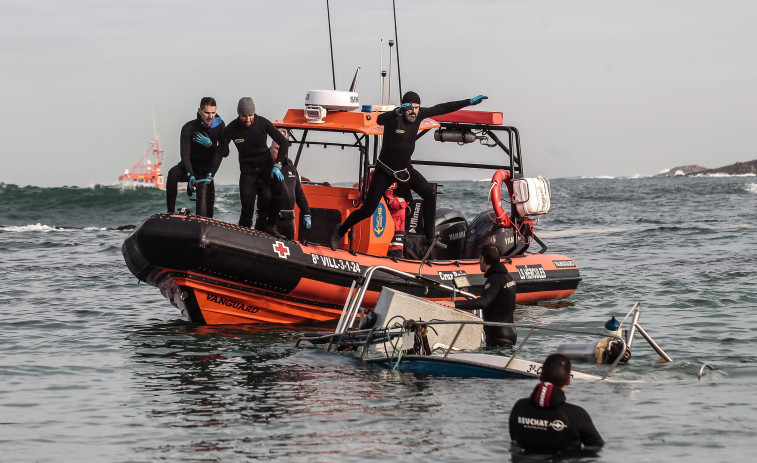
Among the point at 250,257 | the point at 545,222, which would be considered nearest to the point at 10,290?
the point at 250,257

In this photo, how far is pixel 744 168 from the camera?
485 ft

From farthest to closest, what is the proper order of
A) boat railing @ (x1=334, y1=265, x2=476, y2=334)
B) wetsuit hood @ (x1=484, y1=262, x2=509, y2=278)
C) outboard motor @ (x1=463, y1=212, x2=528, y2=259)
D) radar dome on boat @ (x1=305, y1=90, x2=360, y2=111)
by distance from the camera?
outboard motor @ (x1=463, y1=212, x2=528, y2=259) < radar dome on boat @ (x1=305, y1=90, x2=360, y2=111) < wetsuit hood @ (x1=484, y1=262, x2=509, y2=278) < boat railing @ (x1=334, y1=265, x2=476, y2=334)

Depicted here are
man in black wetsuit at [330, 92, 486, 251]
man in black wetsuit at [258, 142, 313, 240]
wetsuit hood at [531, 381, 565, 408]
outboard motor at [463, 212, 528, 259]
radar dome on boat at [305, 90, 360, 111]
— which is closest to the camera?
wetsuit hood at [531, 381, 565, 408]

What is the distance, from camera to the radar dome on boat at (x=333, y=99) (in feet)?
41.0

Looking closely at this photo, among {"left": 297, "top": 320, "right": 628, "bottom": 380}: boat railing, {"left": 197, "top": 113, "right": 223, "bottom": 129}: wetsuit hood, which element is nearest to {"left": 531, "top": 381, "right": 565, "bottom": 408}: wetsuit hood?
{"left": 297, "top": 320, "right": 628, "bottom": 380}: boat railing

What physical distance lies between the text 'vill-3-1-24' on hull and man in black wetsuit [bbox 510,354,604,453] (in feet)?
10.9

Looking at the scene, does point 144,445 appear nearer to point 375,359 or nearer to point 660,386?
point 375,359

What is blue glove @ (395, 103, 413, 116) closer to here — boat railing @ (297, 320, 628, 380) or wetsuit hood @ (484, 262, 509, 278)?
wetsuit hood @ (484, 262, 509, 278)

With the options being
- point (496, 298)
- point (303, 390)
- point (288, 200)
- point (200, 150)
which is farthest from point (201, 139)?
point (303, 390)

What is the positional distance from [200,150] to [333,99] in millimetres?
1982

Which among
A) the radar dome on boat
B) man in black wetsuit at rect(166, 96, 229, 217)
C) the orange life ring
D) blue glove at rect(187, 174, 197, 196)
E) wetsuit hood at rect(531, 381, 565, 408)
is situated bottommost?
wetsuit hood at rect(531, 381, 565, 408)

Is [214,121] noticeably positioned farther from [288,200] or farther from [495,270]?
[495,270]

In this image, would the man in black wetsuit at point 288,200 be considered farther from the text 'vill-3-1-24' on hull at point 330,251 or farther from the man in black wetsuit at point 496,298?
the man in black wetsuit at point 496,298

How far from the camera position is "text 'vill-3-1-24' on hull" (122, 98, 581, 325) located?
10836mm
